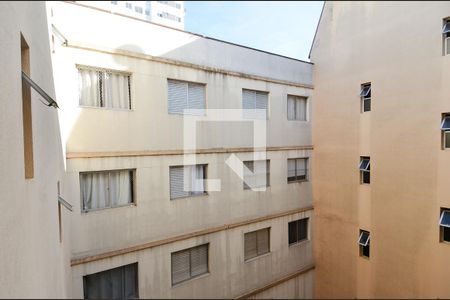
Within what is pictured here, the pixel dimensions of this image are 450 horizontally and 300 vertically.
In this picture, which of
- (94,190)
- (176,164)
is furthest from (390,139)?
(94,190)

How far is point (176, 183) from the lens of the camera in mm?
7551

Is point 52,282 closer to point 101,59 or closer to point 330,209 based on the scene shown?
point 101,59

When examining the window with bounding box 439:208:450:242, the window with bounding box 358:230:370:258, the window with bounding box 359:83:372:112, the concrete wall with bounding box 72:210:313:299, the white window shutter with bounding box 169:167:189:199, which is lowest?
the concrete wall with bounding box 72:210:313:299

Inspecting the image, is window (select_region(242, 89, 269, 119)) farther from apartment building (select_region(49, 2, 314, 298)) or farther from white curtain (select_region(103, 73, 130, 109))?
white curtain (select_region(103, 73, 130, 109))

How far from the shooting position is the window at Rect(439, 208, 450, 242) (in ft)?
7.75

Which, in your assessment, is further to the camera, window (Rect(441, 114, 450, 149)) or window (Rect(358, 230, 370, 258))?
window (Rect(358, 230, 370, 258))

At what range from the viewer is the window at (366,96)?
13.8ft

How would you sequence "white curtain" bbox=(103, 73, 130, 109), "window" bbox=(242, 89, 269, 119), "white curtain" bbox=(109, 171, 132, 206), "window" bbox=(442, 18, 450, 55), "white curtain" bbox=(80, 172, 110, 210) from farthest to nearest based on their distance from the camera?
1. "window" bbox=(242, 89, 269, 119)
2. "white curtain" bbox=(109, 171, 132, 206)
3. "white curtain" bbox=(103, 73, 130, 109)
4. "white curtain" bbox=(80, 172, 110, 210)
5. "window" bbox=(442, 18, 450, 55)

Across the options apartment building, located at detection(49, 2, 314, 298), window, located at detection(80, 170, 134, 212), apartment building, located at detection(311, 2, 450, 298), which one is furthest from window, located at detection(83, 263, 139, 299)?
apartment building, located at detection(311, 2, 450, 298)

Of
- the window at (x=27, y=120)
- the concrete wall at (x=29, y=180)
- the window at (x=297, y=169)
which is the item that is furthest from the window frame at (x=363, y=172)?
the window at (x=297, y=169)

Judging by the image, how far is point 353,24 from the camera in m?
4.86

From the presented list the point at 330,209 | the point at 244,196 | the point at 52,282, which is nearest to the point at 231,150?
the point at 244,196

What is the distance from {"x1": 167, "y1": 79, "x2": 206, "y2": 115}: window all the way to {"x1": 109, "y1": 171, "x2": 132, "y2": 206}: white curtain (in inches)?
78.6

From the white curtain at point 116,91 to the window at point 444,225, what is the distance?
624cm
